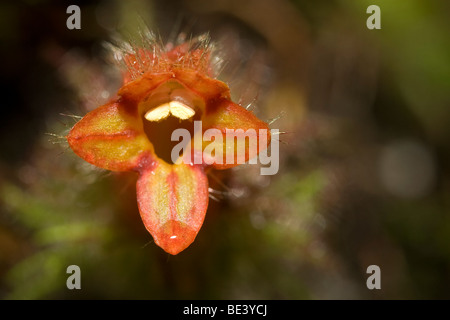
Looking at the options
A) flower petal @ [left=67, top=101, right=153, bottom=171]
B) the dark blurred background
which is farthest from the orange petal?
the dark blurred background

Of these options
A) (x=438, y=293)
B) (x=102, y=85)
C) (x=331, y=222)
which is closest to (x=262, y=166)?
(x=331, y=222)

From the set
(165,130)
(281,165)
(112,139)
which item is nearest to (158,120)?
(165,130)

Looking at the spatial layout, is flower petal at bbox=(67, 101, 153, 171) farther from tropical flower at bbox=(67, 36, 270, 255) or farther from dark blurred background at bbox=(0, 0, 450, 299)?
dark blurred background at bbox=(0, 0, 450, 299)

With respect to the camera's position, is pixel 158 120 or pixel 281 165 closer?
pixel 158 120

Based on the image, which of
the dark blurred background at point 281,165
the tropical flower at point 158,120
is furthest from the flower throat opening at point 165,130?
the dark blurred background at point 281,165

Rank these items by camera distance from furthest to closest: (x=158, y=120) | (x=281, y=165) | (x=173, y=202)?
(x=281, y=165) → (x=158, y=120) → (x=173, y=202)

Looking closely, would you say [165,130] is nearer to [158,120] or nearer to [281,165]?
[158,120]

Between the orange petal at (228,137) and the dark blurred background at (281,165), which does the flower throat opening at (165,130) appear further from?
the dark blurred background at (281,165)
